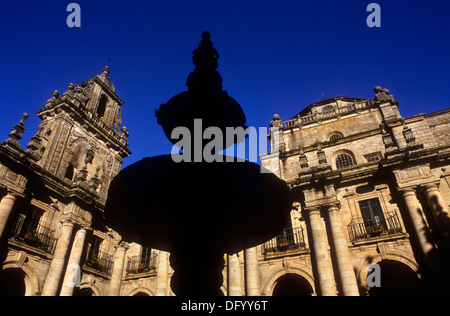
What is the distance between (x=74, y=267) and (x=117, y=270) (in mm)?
3202

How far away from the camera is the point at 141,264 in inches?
731

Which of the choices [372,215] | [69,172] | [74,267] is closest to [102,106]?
[69,172]

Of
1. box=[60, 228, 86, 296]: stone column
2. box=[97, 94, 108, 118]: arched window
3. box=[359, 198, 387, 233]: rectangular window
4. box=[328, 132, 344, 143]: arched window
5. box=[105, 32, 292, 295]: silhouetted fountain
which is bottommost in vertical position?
box=[105, 32, 292, 295]: silhouetted fountain

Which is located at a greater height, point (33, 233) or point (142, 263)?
point (33, 233)

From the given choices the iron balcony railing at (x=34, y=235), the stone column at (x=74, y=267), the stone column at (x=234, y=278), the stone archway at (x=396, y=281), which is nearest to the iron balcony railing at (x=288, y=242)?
the stone column at (x=234, y=278)

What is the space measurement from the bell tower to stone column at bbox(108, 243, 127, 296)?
3.97 m

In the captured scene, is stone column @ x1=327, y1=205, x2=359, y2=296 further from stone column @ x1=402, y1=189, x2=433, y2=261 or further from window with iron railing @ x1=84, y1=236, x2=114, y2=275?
window with iron railing @ x1=84, y1=236, x2=114, y2=275

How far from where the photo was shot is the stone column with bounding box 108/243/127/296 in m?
18.1

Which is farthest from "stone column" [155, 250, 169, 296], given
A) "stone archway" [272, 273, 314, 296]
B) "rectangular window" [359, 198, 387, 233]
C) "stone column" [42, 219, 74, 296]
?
"rectangular window" [359, 198, 387, 233]

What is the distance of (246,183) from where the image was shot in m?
3.55

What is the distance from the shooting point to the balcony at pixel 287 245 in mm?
14852

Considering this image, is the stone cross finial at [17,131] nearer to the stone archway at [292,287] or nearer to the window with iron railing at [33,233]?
the window with iron railing at [33,233]

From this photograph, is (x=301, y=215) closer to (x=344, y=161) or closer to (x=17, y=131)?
(x=344, y=161)
